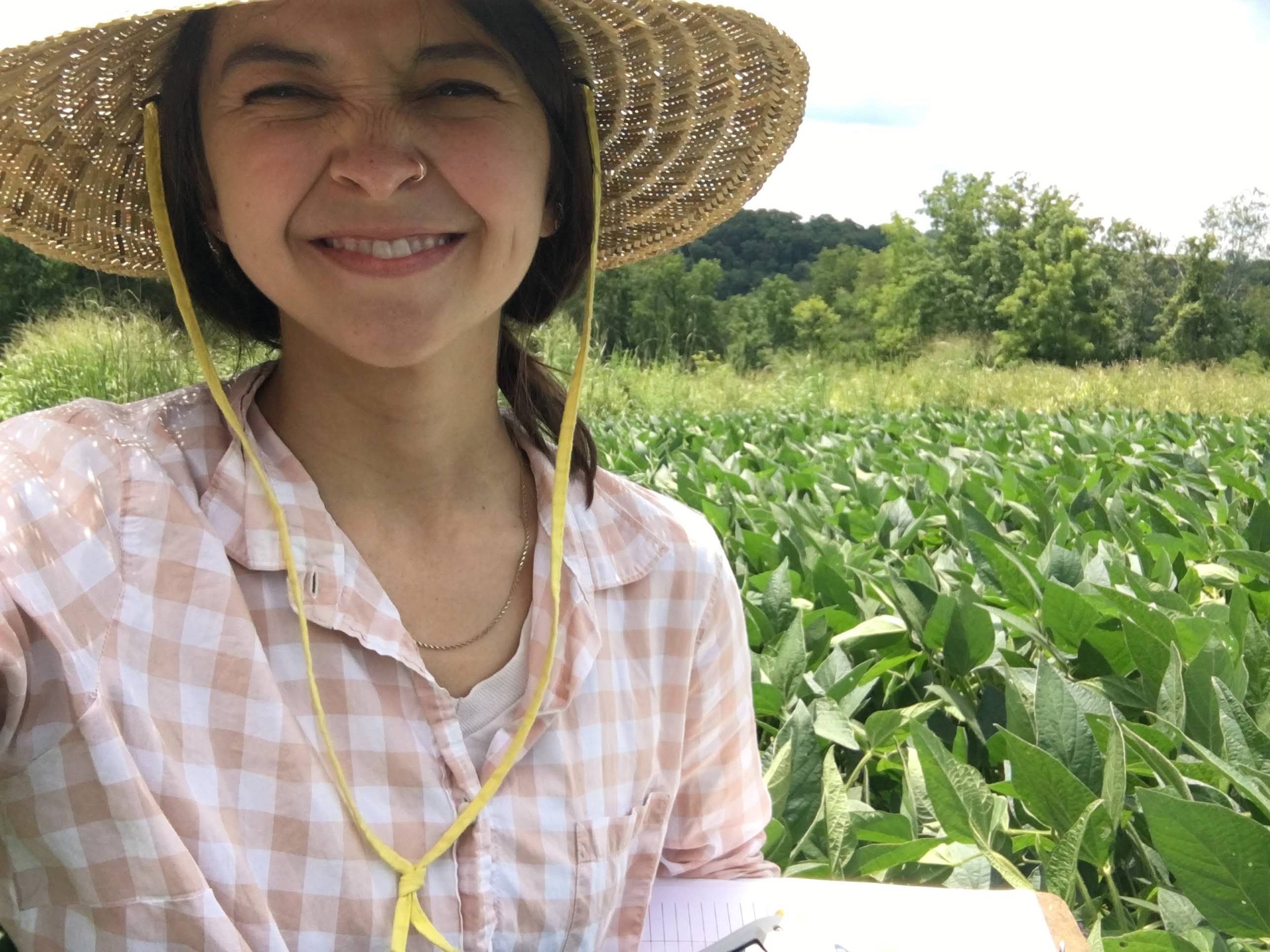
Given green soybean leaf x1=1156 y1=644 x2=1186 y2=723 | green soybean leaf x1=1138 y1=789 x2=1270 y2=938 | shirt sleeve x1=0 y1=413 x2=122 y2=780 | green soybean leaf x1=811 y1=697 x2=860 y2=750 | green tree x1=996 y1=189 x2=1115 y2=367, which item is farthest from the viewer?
green tree x1=996 y1=189 x2=1115 y2=367

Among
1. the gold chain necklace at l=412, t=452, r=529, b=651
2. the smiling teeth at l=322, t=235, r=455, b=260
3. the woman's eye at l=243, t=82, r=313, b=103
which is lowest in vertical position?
the gold chain necklace at l=412, t=452, r=529, b=651

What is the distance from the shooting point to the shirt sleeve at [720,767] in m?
1.42

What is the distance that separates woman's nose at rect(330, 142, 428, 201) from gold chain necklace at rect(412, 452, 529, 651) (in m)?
0.44

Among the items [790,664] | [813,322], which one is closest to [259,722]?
[790,664]

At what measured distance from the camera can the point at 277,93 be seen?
3.73ft

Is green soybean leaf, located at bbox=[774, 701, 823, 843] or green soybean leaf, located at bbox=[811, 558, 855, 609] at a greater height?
green soybean leaf, located at bbox=[811, 558, 855, 609]

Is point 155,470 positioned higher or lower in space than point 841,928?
higher

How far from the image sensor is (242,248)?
1.15 meters

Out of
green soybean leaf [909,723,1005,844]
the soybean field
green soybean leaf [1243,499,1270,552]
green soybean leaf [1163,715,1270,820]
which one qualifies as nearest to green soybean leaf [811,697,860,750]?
the soybean field

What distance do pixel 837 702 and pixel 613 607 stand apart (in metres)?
0.58

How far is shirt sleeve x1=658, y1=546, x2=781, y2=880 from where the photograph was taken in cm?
142

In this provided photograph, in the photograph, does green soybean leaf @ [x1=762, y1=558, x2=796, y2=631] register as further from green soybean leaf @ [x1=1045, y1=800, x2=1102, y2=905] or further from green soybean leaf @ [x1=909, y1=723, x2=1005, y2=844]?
green soybean leaf @ [x1=1045, y1=800, x2=1102, y2=905]

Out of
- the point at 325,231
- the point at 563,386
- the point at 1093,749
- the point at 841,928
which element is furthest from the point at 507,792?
the point at 1093,749

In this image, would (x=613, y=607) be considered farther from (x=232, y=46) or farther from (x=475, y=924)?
(x=232, y=46)
